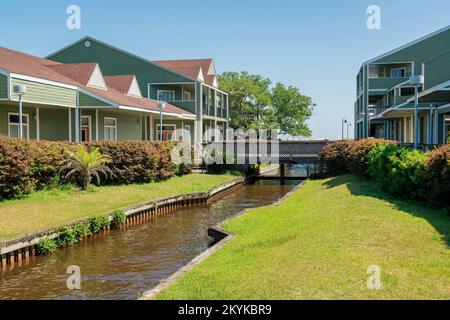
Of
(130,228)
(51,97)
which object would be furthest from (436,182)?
(51,97)

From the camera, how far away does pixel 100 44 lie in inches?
1555

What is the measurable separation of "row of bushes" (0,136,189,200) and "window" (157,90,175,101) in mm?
14745

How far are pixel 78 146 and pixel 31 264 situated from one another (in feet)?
28.7

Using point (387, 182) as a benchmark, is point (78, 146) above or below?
above

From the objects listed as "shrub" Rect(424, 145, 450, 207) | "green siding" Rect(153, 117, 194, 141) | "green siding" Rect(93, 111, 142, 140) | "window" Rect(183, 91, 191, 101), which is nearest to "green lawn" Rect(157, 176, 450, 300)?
"shrub" Rect(424, 145, 450, 207)

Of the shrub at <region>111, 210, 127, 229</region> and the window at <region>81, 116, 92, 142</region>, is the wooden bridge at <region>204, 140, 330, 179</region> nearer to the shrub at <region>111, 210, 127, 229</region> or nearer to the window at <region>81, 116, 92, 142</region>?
the window at <region>81, 116, 92, 142</region>

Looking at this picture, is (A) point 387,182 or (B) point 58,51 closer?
(A) point 387,182

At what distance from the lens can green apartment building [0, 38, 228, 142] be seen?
21203 millimetres

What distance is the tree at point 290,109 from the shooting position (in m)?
63.2

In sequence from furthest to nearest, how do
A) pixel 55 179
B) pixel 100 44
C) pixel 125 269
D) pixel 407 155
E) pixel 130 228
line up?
pixel 100 44
pixel 55 179
pixel 130 228
pixel 407 155
pixel 125 269

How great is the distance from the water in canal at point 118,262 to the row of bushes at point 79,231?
22 centimetres
